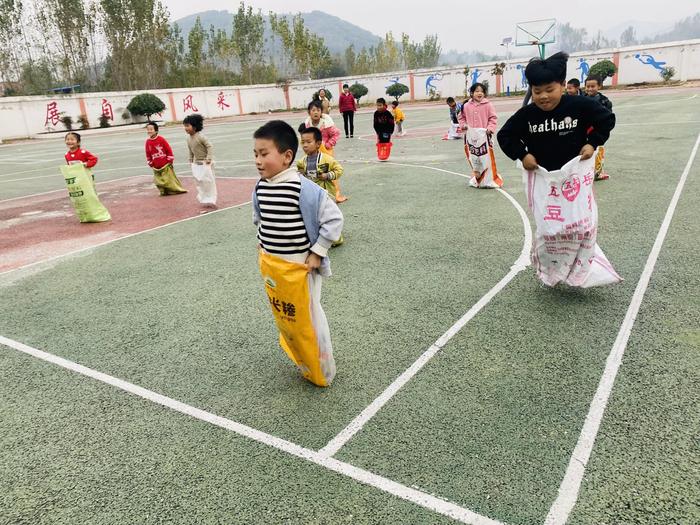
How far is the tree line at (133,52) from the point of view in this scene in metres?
48.0

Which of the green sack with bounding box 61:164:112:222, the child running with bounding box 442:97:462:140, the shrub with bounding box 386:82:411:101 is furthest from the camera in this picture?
the shrub with bounding box 386:82:411:101

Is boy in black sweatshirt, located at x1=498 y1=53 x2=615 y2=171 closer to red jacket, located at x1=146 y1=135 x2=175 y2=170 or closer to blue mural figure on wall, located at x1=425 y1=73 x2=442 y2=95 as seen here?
red jacket, located at x1=146 y1=135 x2=175 y2=170

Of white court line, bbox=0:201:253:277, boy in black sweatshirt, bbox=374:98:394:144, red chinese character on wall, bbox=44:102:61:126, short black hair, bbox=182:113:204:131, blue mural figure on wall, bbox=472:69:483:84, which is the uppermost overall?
blue mural figure on wall, bbox=472:69:483:84

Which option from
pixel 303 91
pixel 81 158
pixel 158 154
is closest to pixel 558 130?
pixel 81 158

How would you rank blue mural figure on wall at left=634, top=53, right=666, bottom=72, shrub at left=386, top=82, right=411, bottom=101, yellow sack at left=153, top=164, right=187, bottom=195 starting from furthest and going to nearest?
shrub at left=386, top=82, right=411, bottom=101
blue mural figure on wall at left=634, top=53, right=666, bottom=72
yellow sack at left=153, top=164, right=187, bottom=195

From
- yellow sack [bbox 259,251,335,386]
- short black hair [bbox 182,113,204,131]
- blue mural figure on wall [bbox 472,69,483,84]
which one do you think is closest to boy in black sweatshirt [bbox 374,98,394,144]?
short black hair [bbox 182,113,204,131]

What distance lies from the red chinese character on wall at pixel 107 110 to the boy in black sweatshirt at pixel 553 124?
42.3m

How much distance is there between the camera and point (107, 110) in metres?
40.6

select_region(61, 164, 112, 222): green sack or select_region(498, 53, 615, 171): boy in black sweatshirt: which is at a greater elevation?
select_region(498, 53, 615, 171): boy in black sweatshirt

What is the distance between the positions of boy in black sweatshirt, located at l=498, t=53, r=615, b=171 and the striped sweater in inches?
85.8

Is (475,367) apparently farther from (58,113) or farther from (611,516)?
(58,113)

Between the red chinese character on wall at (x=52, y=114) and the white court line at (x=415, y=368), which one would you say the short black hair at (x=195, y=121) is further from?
the red chinese character on wall at (x=52, y=114)

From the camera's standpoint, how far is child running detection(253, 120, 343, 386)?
3.14m

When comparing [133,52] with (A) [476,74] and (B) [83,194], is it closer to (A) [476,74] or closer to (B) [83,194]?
(A) [476,74]
